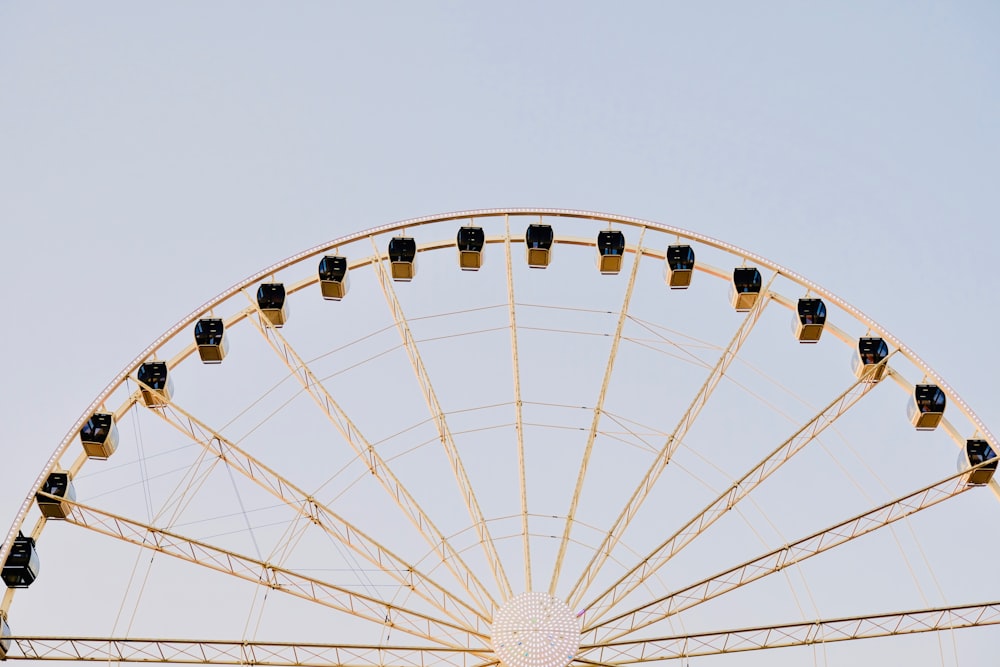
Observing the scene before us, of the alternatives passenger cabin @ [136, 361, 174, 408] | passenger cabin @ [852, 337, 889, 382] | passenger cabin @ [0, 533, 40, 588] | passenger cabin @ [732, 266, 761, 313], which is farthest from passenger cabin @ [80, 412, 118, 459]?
passenger cabin @ [852, 337, 889, 382]

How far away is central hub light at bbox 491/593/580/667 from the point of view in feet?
106

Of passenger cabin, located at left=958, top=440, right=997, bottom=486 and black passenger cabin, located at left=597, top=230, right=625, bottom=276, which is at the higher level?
black passenger cabin, located at left=597, top=230, right=625, bottom=276

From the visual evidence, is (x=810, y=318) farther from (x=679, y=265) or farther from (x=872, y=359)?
(x=679, y=265)

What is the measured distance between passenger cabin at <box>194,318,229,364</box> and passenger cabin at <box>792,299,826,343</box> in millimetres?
14857

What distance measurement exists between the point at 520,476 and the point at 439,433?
2.69 m

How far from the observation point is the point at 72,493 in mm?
36375

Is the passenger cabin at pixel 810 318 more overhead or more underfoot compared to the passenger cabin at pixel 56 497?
more overhead

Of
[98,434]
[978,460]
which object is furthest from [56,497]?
[978,460]

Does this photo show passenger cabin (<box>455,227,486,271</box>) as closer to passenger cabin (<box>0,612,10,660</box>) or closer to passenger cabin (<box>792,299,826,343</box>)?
passenger cabin (<box>792,299,826,343</box>)

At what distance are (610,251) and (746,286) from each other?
3.85 m

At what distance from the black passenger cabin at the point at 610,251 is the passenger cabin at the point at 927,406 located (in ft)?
27.7

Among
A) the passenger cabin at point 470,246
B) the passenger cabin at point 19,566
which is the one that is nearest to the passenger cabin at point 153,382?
the passenger cabin at point 19,566

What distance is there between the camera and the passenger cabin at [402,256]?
38812 mm

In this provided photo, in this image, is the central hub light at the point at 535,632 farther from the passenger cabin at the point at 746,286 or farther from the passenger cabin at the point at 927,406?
the passenger cabin at the point at 927,406
